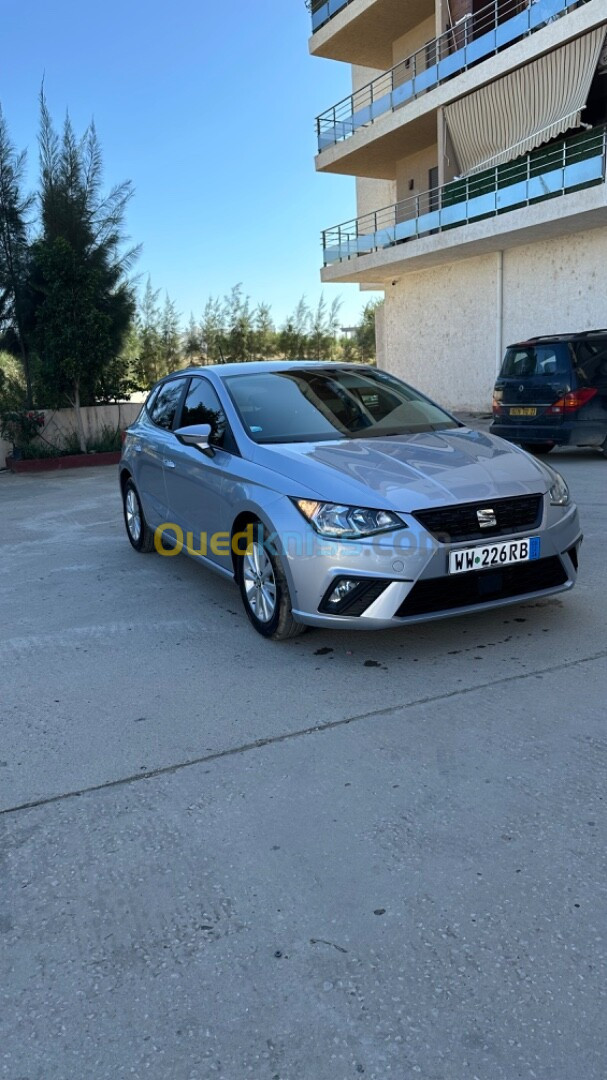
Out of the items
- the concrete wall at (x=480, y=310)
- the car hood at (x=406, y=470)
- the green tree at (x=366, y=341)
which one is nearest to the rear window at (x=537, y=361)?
the car hood at (x=406, y=470)

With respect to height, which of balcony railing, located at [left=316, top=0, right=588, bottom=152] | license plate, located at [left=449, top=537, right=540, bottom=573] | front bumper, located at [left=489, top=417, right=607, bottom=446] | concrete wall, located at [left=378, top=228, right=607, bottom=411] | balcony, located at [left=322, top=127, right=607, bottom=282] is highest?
balcony railing, located at [left=316, top=0, right=588, bottom=152]

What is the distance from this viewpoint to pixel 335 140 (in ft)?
80.1

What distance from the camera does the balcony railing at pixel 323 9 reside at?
23422 millimetres

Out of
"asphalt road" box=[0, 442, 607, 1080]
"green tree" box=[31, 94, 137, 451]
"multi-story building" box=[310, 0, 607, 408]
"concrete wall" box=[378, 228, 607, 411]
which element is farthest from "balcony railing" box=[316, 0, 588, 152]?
"asphalt road" box=[0, 442, 607, 1080]

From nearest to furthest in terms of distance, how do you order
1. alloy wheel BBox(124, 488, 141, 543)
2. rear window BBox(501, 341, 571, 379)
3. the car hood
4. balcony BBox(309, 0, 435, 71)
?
1. the car hood
2. alloy wheel BBox(124, 488, 141, 543)
3. rear window BBox(501, 341, 571, 379)
4. balcony BBox(309, 0, 435, 71)

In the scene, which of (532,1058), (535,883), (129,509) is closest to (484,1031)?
(532,1058)

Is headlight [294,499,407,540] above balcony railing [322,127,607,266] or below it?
below

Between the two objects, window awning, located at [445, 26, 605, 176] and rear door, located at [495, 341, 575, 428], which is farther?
window awning, located at [445, 26, 605, 176]

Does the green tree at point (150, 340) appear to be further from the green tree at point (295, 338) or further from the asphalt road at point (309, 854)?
the asphalt road at point (309, 854)

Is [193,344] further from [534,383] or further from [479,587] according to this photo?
[479,587]

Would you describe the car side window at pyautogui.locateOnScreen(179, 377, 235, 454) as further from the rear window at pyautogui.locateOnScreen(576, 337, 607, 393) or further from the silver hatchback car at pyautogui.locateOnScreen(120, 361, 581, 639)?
the rear window at pyautogui.locateOnScreen(576, 337, 607, 393)

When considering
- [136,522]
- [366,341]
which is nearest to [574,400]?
[136,522]

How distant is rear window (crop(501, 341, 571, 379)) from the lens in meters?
10.3

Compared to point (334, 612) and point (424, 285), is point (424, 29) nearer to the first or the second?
point (424, 285)
